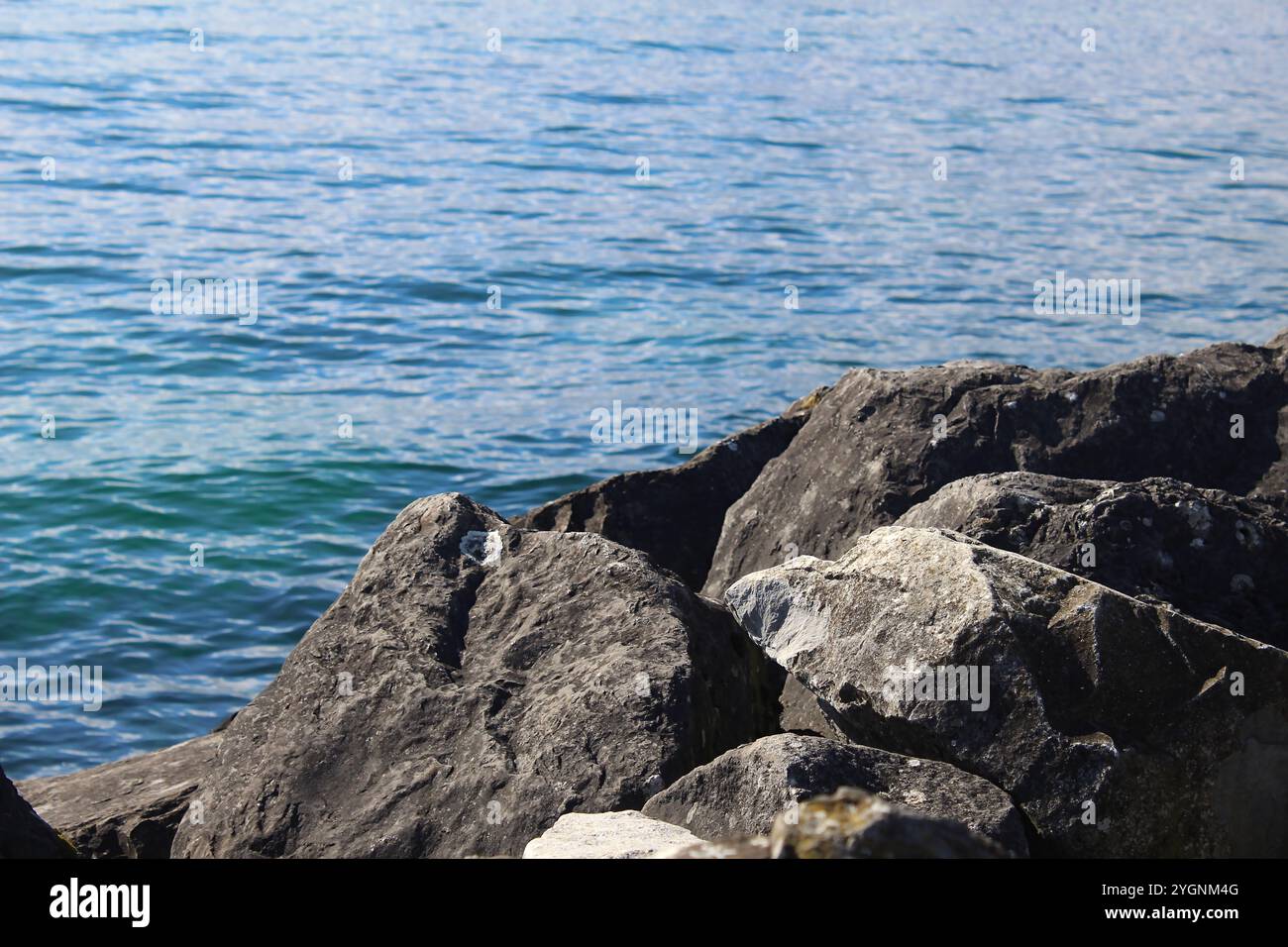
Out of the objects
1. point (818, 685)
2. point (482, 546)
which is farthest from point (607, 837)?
point (482, 546)

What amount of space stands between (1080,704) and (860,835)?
2282 millimetres

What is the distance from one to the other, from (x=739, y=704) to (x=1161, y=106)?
102 ft

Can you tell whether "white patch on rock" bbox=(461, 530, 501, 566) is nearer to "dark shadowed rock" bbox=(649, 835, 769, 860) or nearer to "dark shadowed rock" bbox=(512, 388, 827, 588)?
"dark shadowed rock" bbox=(512, 388, 827, 588)

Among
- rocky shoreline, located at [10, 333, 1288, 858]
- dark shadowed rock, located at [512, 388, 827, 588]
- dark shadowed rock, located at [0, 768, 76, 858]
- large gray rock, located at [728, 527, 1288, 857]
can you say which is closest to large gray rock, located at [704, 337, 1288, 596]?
rocky shoreline, located at [10, 333, 1288, 858]

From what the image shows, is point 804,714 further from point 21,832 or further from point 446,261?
point 446,261

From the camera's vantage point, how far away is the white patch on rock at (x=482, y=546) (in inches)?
234

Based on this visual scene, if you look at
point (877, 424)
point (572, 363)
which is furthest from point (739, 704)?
point (572, 363)

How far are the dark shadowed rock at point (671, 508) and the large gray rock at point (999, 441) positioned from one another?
41 cm

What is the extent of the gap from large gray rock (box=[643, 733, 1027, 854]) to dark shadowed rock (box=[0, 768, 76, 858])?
1939 mm

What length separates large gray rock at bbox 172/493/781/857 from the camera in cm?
480

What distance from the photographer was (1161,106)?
1303 inches

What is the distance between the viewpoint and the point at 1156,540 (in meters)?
5.75

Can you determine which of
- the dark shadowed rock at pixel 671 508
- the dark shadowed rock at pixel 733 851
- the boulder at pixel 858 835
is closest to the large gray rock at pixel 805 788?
the dark shadowed rock at pixel 733 851

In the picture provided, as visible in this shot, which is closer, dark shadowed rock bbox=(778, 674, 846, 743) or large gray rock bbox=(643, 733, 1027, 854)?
large gray rock bbox=(643, 733, 1027, 854)
